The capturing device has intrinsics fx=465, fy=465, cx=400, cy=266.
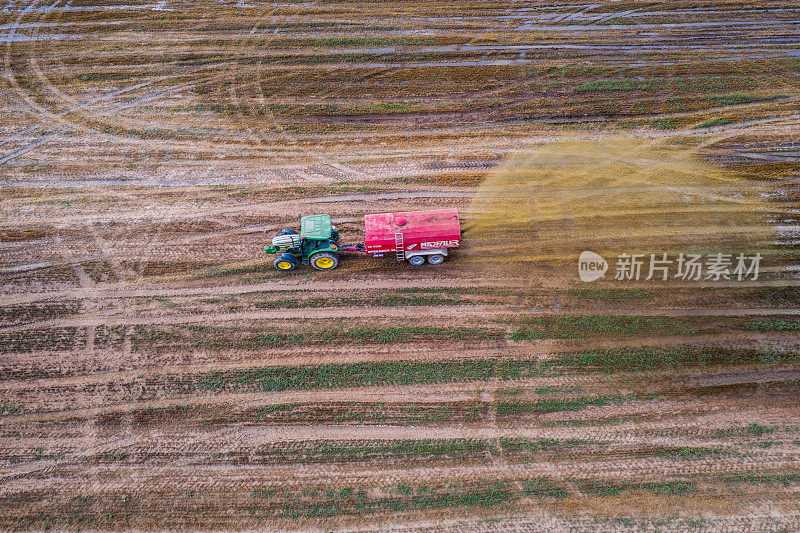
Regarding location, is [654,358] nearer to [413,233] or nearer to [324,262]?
[413,233]

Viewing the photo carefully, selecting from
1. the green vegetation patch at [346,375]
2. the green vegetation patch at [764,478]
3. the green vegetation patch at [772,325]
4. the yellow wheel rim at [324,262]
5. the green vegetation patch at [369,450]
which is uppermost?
the yellow wheel rim at [324,262]

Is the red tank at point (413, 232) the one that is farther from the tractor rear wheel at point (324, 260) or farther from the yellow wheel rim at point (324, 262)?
the yellow wheel rim at point (324, 262)

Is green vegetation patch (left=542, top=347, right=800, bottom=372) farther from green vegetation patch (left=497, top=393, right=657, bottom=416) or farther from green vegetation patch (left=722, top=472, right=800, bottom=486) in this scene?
green vegetation patch (left=722, top=472, right=800, bottom=486)

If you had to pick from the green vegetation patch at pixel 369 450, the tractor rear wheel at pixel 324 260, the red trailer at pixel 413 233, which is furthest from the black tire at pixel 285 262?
the green vegetation patch at pixel 369 450

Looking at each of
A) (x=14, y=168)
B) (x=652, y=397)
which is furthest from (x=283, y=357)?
(x=14, y=168)

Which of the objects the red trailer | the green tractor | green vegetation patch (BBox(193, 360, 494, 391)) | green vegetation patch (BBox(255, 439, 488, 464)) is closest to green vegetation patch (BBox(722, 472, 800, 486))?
green vegetation patch (BBox(255, 439, 488, 464))

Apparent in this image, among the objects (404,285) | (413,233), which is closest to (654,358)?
(404,285)
